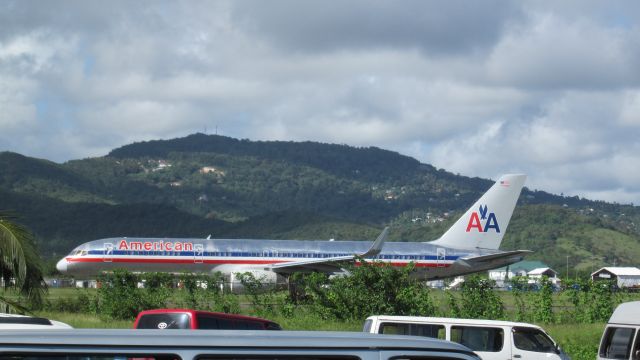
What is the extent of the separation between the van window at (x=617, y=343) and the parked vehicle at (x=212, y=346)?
33.1ft

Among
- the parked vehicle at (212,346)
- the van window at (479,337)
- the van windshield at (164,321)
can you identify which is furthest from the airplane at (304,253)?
the parked vehicle at (212,346)

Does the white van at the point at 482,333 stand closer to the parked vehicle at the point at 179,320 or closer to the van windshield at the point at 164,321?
the parked vehicle at the point at 179,320

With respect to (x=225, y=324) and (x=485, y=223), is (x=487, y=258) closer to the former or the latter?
(x=485, y=223)

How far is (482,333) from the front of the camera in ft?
57.3

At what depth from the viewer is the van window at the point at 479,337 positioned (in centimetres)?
1727

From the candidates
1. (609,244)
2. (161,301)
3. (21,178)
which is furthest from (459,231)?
(21,178)

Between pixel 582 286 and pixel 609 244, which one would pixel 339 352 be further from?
pixel 609 244

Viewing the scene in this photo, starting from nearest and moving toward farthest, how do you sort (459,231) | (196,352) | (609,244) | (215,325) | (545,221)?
(196,352), (215,325), (459,231), (609,244), (545,221)

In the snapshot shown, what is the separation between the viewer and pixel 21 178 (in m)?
198

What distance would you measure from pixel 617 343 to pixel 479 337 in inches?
113

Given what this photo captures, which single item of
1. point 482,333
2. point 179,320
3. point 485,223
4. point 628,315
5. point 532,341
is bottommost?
point 532,341

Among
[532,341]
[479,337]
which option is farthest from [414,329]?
[532,341]

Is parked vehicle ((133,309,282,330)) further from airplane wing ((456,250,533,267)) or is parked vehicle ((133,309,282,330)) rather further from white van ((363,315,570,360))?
airplane wing ((456,250,533,267))

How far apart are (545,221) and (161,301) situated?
140 m
